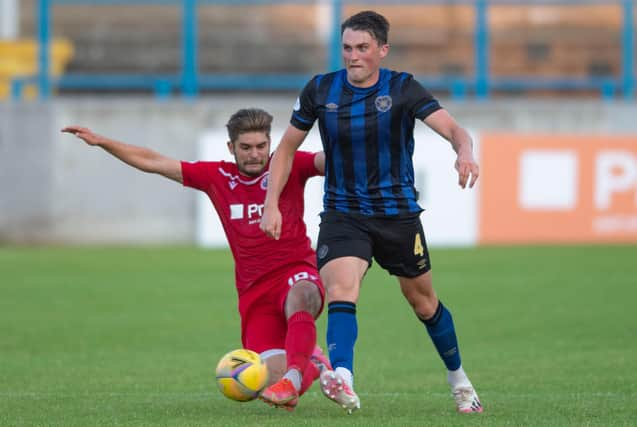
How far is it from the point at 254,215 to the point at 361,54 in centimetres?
116

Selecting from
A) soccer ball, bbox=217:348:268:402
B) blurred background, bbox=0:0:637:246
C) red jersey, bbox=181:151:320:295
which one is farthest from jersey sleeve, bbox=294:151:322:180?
blurred background, bbox=0:0:637:246

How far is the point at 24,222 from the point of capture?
66.3 feet

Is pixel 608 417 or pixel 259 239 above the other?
pixel 259 239

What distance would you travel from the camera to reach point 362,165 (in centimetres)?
601

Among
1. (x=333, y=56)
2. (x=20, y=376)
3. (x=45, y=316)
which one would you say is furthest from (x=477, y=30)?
(x=20, y=376)

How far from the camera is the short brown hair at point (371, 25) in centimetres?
591

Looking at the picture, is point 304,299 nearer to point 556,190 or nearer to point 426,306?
point 426,306

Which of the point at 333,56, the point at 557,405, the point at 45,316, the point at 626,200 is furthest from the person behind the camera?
the point at 333,56

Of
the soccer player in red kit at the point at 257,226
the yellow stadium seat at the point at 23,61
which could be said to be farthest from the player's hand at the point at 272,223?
the yellow stadium seat at the point at 23,61

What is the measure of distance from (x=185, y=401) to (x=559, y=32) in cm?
2107

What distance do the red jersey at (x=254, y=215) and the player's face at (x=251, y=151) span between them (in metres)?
0.09

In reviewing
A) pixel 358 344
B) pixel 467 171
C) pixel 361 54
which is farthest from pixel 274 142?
pixel 467 171

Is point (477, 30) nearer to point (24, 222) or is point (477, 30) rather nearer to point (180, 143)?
point (180, 143)

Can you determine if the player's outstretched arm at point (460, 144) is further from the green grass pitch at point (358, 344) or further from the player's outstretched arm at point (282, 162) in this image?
the green grass pitch at point (358, 344)
